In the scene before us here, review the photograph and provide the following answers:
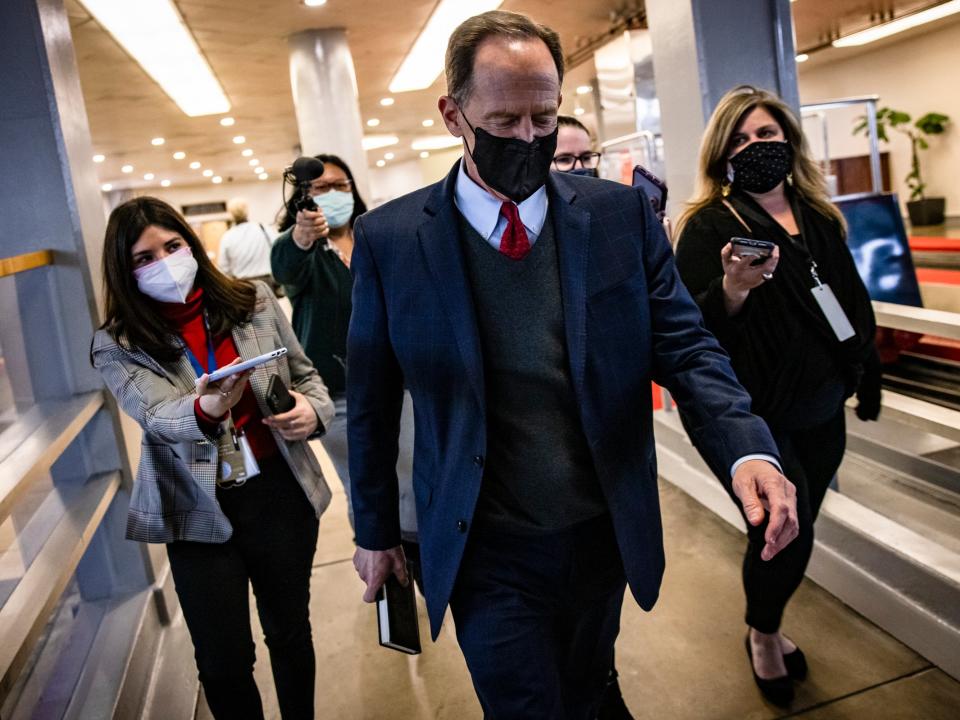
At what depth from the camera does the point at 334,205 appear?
10.3ft

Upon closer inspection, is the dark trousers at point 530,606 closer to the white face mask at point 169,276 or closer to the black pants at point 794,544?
the black pants at point 794,544

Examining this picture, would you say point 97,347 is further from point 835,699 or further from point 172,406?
point 835,699

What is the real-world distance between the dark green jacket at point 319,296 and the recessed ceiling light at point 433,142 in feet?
61.2

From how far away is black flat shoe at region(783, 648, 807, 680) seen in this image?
2.68m

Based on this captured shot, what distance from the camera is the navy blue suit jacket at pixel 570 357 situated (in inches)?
59.2

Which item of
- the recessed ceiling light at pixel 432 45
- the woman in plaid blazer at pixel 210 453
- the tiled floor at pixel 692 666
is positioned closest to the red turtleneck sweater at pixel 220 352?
the woman in plaid blazer at pixel 210 453

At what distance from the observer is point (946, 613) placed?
2.59 meters

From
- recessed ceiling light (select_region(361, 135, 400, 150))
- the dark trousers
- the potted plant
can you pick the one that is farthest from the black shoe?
recessed ceiling light (select_region(361, 135, 400, 150))

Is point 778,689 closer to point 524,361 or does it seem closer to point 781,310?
point 781,310

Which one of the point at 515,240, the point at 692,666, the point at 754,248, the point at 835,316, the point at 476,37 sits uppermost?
the point at 476,37

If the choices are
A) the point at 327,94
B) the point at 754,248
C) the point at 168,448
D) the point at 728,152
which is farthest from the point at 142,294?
the point at 327,94

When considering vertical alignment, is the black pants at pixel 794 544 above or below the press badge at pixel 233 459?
below

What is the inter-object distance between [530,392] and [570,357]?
106mm

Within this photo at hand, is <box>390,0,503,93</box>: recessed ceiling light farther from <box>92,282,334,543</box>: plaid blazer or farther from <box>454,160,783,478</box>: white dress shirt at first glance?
<box>454,160,783,478</box>: white dress shirt
